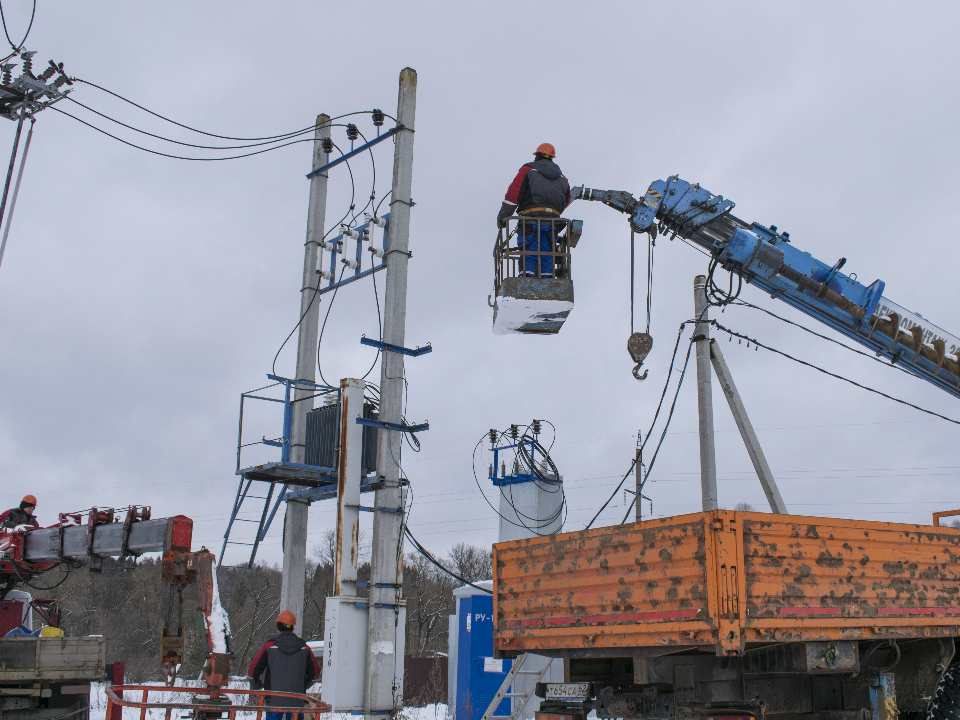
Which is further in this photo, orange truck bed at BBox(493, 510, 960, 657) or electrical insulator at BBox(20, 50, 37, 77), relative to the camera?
electrical insulator at BBox(20, 50, 37, 77)

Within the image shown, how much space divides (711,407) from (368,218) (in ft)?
19.8

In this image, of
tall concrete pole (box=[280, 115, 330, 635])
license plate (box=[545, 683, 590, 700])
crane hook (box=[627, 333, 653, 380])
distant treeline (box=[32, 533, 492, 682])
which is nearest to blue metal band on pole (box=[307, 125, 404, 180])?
tall concrete pole (box=[280, 115, 330, 635])

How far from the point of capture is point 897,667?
7.85 metres

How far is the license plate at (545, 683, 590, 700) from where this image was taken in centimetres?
790

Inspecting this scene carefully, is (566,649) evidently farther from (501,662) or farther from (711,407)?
(501,662)

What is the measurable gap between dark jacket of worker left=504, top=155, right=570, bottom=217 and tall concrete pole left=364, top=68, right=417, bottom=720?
8.64 ft

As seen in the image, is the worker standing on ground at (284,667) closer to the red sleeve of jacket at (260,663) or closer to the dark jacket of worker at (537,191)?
the red sleeve of jacket at (260,663)

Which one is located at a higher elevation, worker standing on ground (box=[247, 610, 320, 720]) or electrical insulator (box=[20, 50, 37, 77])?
electrical insulator (box=[20, 50, 37, 77])

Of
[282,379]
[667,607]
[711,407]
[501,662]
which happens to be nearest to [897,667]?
[667,607]

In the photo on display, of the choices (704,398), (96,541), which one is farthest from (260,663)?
(704,398)

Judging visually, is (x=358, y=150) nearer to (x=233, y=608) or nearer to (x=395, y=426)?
(x=395, y=426)

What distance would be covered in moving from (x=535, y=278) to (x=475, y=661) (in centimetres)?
808

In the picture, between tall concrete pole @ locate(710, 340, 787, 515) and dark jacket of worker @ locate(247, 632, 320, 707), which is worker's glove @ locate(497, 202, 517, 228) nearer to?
tall concrete pole @ locate(710, 340, 787, 515)

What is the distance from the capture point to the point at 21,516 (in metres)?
13.6
